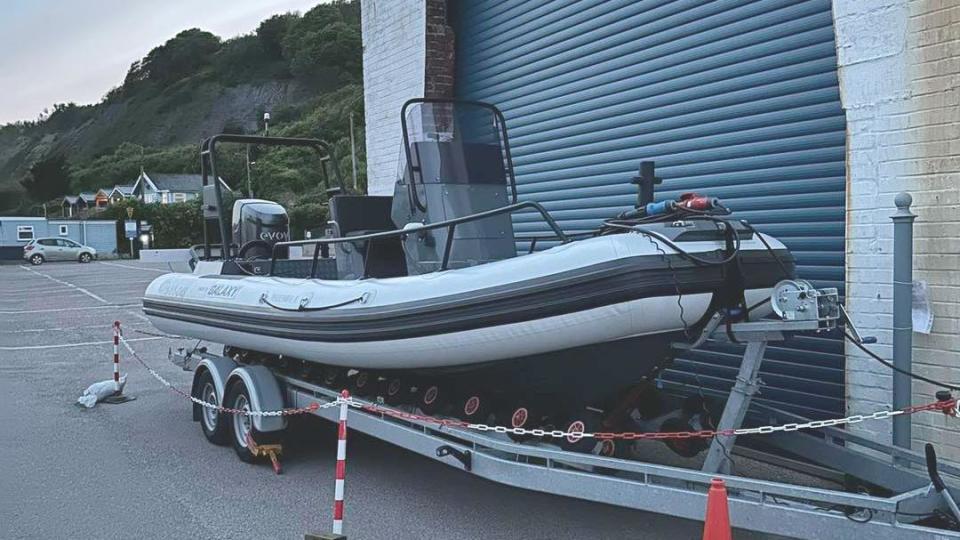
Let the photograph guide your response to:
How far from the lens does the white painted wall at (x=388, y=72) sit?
30.3ft

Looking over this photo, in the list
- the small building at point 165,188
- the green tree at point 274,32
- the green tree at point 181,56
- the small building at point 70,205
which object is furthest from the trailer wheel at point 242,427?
the green tree at point 181,56

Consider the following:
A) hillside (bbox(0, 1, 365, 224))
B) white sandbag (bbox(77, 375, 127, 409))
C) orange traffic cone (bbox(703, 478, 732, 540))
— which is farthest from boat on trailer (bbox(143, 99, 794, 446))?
hillside (bbox(0, 1, 365, 224))

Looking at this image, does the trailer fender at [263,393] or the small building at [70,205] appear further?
the small building at [70,205]

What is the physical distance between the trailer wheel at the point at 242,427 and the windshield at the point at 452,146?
203 cm

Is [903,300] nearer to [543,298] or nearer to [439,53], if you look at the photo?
[543,298]

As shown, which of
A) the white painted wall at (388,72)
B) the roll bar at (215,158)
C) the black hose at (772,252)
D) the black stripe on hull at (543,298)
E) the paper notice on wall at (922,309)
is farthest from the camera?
the white painted wall at (388,72)

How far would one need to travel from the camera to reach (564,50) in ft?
25.3

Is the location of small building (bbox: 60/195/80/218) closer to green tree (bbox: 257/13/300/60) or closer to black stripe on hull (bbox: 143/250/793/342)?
green tree (bbox: 257/13/300/60)

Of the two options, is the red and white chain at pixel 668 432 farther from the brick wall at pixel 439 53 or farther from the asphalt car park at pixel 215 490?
the brick wall at pixel 439 53

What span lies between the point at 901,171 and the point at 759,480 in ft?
6.93

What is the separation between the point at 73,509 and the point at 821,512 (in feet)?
13.8

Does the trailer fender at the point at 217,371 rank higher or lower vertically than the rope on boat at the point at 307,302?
lower

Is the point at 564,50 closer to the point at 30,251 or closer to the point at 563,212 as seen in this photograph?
the point at 563,212

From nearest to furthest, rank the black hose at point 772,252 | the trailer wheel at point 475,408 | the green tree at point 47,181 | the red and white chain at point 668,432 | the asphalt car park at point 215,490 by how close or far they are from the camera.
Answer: the red and white chain at point 668,432 → the black hose at point 772,252 → the asphalt car park at point 215,490 → the trailer wheel at point 475,408 → the green tree at point 47,181
